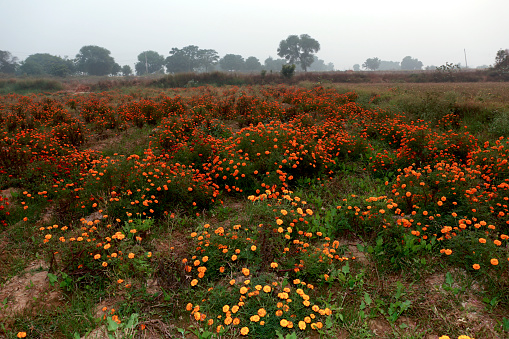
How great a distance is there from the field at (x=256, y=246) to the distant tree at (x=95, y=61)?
85.2m

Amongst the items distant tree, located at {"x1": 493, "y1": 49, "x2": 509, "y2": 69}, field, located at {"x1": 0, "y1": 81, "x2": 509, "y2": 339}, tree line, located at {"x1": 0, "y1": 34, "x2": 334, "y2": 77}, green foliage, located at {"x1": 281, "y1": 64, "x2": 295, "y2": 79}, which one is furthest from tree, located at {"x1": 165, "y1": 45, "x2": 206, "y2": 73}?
field, located at {"x1": 0, "y1": 81, "x2": 509, "y2": 339}

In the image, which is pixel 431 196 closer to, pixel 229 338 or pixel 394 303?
pixel 394 303

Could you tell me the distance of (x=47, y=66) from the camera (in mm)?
74938

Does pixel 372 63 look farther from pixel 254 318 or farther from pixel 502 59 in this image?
pixel 254 318

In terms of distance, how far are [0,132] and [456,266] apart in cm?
1081

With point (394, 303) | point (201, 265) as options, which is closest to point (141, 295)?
point (201, 265)

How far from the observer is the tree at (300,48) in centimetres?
7856

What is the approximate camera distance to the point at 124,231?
383cm

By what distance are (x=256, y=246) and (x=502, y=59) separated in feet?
132

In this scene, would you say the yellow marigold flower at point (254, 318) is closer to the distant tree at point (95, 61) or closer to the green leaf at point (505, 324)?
the green leaf at point (505, 324)

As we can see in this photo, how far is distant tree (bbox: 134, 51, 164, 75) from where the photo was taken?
9122 cm

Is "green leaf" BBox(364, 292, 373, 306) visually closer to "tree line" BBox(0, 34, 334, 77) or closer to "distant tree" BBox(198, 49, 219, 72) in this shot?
"tree line" BBox(0, 34, 334, 77)

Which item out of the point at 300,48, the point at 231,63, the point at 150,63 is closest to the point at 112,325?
the point at 300,48

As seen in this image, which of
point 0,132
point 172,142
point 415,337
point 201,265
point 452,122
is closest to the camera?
point 415,337
